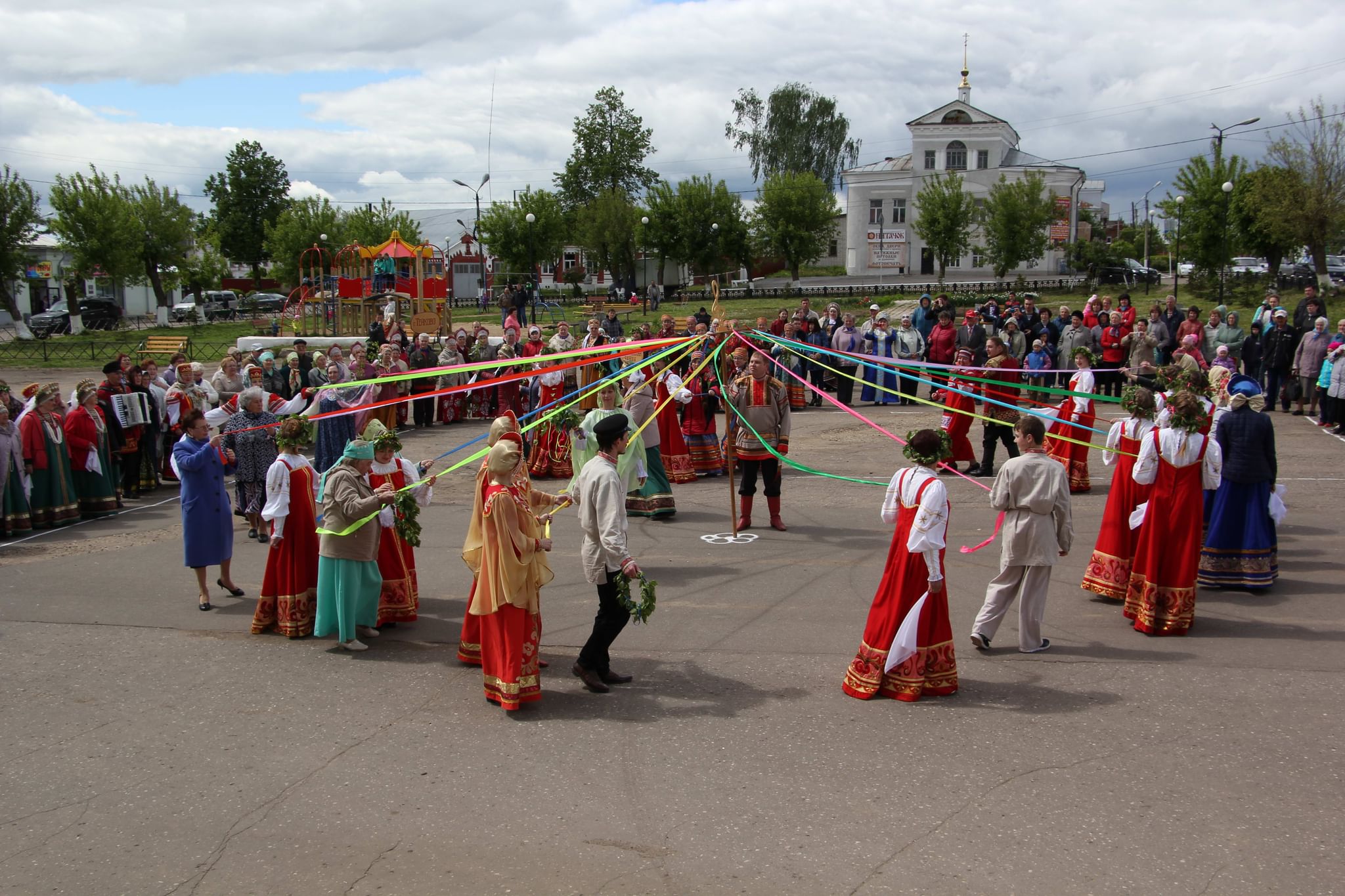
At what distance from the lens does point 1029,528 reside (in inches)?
281

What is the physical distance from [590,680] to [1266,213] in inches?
1447

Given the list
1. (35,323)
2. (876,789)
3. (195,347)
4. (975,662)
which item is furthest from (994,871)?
(35,323)

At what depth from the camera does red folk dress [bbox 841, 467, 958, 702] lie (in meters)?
6.35

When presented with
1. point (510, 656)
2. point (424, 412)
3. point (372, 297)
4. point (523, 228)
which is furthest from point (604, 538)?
point (523, 228)

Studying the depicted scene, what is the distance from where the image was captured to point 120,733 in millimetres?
6207

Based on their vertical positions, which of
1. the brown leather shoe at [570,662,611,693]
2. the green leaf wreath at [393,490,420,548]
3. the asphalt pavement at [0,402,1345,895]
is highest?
the green leaf wreath at [393,490,420,548]

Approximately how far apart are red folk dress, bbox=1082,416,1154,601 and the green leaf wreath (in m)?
5.62

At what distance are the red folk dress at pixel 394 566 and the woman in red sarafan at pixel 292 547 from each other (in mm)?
505

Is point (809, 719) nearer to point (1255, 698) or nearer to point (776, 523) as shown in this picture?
point (1255, 698)

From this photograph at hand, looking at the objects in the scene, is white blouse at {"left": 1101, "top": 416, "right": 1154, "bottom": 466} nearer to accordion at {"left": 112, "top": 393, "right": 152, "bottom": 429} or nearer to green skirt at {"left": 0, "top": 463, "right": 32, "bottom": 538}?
green skirt at {"left": 0, "top": 463, "right": 32, "bottom": 538}

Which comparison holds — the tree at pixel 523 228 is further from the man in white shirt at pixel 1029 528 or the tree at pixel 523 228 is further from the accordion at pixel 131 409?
the man in white shirt at pixel 1029 528

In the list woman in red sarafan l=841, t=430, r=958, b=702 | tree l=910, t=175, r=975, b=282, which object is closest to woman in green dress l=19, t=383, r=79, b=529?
woman in red sarafan l=841, t=430, r=958, b=702

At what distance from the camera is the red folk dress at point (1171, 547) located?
301 inches

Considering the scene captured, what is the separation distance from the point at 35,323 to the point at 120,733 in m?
46.9
